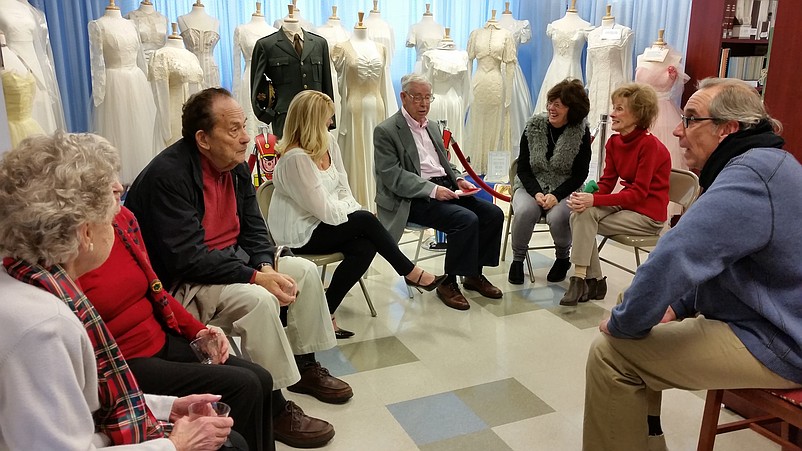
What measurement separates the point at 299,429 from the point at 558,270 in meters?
2.37

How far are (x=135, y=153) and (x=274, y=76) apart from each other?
128 centimetres

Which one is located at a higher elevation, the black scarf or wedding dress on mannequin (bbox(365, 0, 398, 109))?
wedding dress on mannequin (bbox(365, 0, 398, 109))

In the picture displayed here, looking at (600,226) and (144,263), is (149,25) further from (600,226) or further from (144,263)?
(144,263)

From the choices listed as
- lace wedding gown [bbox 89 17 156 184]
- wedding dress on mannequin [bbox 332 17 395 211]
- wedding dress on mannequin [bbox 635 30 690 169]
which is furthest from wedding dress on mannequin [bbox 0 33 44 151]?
wedding dress on mannequin [bbox 635 30 690 169]

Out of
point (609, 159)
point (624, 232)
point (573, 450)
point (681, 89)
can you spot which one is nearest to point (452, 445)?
point (573, 450)

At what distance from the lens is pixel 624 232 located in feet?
12.0

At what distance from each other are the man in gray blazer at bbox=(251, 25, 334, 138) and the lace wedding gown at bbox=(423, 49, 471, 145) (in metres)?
1.28

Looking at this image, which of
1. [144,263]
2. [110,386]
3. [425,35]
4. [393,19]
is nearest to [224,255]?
[144,263]

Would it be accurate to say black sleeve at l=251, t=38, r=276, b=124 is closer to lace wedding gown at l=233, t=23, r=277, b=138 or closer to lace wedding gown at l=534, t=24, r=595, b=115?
lace wedding gown at l=233, t=23, r=277, b=138

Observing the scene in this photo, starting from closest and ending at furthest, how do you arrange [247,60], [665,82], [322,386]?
[322,386], [247,60], [665,82]

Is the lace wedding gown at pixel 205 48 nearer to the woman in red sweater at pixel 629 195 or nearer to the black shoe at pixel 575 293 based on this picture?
the woman in red sweater at pixel 629 195

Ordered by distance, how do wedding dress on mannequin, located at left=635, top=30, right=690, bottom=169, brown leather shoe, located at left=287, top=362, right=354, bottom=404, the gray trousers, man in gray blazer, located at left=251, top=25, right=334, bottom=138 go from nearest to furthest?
1. brown leather shoe, located at left=287, top=362, right=354, bottom=404
2. the gray trousers
3. man in gray blazer, located at left=251, top=25, right=334, bottom=138
4. wedding dress on mannequin, located at left=635, top=30, right=690, bottom=169

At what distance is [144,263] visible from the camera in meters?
1.74

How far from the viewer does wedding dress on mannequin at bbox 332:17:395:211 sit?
4.80m
